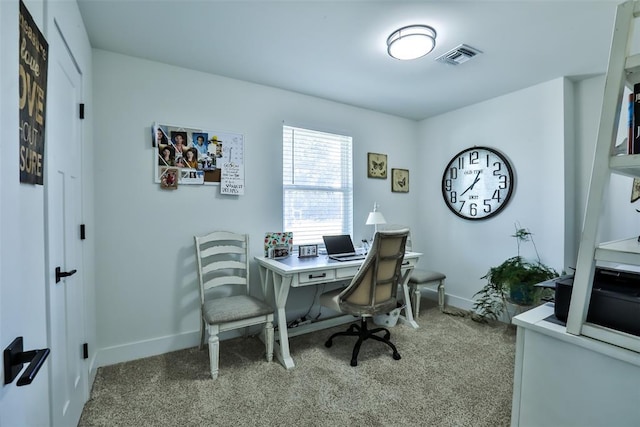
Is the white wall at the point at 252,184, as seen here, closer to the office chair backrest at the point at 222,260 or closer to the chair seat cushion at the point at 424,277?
the office chair backrest at the point at 222,260

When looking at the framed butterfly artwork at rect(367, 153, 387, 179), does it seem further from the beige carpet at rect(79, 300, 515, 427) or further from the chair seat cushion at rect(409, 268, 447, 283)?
the beige carpet at rect(79, 300, 515, 427)

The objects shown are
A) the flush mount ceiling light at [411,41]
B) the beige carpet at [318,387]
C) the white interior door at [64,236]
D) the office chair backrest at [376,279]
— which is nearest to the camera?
the white interior door at [64,236]

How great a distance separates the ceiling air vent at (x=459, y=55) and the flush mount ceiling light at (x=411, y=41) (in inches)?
9.2

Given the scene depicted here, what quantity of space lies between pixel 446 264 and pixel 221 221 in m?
2.76

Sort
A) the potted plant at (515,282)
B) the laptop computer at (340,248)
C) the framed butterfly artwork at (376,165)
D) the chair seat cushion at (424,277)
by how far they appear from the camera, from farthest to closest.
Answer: the framed butterfly artwork at (376,165) → the chair seat cushion at (424,277) → the laptop computer at (340,248) → the potted plant at (515,282)

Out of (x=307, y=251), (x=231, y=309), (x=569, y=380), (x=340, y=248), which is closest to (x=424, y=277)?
(x=340, y=248)

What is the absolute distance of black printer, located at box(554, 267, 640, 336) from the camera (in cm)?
90

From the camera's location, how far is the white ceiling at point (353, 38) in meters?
1.71

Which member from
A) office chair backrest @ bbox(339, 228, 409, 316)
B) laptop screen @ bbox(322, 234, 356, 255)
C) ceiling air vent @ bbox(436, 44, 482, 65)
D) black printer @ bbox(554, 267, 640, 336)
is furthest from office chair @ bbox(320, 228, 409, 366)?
ceiling air vent @ bbox(436, 44, 482, 65)

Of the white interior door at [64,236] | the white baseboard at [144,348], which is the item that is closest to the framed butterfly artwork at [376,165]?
the white baseboard at [144,348]

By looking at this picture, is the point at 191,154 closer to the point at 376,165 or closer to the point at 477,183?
the point at 376,165

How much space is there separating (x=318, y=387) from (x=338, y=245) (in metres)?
1.28

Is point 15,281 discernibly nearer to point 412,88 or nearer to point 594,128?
point 412,88

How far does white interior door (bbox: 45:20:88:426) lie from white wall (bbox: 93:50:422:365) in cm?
49
